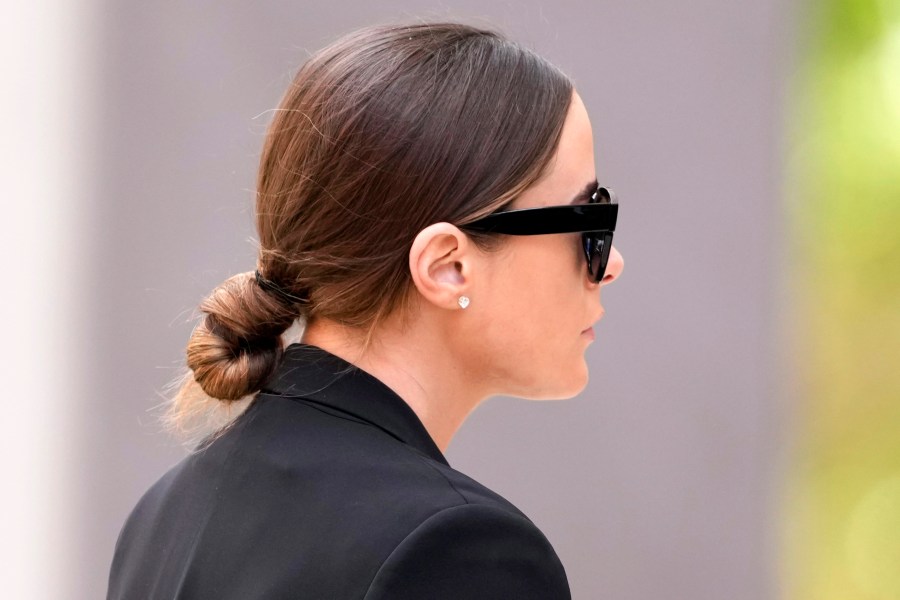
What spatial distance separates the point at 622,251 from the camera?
120 inches

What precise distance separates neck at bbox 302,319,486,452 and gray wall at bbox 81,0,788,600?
188 cm

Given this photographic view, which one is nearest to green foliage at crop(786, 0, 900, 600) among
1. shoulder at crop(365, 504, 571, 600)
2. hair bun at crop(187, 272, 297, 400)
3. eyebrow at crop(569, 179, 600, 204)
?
eyebrow at crop(569, 179, 600, 204)

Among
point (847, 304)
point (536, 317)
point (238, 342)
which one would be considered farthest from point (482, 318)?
point (847, 304)

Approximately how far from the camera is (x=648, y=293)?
304 cm

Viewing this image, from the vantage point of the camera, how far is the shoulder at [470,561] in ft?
2.80

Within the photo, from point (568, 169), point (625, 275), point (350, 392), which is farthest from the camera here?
point (625, 275)

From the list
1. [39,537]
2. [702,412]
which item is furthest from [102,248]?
[702,412]

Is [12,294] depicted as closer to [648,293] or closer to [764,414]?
[648,293]

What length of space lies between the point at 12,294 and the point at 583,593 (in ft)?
6.58

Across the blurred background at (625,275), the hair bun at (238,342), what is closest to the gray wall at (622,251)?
the blurred background at (625,275)

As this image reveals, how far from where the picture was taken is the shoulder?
0.85 meters

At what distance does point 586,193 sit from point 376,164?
0.28 m

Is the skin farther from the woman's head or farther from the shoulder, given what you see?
the shoulder

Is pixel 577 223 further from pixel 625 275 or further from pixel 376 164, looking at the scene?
pixel 625 275
